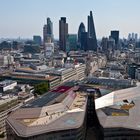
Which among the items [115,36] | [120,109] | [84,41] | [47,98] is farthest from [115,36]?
[120,109]

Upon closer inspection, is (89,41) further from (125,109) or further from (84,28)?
(125,109)

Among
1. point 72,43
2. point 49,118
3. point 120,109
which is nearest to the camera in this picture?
point 49,118

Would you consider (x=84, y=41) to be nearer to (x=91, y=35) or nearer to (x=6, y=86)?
(x=91, y=35)

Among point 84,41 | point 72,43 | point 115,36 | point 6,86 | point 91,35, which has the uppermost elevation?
point 91,35

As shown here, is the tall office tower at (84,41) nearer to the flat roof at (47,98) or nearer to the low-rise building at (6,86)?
the low-rise building at (6,86)

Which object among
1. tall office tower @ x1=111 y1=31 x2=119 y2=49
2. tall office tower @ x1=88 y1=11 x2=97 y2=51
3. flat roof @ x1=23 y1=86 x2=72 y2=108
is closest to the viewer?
flat roof @ x1=23 y1=86 x2=72 y2=108

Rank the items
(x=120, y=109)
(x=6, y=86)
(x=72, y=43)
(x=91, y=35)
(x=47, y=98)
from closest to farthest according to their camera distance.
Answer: (x=120, y=109) < (x=47, y=98) < (x=6, y=86) < (x=91, y=35) < (x=72, y=43)

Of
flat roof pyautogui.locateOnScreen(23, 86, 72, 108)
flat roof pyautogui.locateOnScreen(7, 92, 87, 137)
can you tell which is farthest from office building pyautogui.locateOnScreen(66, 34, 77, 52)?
flat roof pyautogui.locateOnScreen(7, 92, 87, 137)

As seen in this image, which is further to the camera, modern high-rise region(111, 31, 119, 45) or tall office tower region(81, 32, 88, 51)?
modern high-rise region(111, 31, 119, 45)

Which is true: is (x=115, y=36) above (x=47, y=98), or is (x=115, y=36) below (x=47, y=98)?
above

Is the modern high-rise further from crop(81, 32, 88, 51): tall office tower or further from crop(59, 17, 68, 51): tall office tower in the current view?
crop(59, 17, 68, 51): tall office tower

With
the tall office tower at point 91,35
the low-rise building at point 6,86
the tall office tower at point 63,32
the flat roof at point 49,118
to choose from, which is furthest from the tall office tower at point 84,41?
the flat roof at point 49,118
